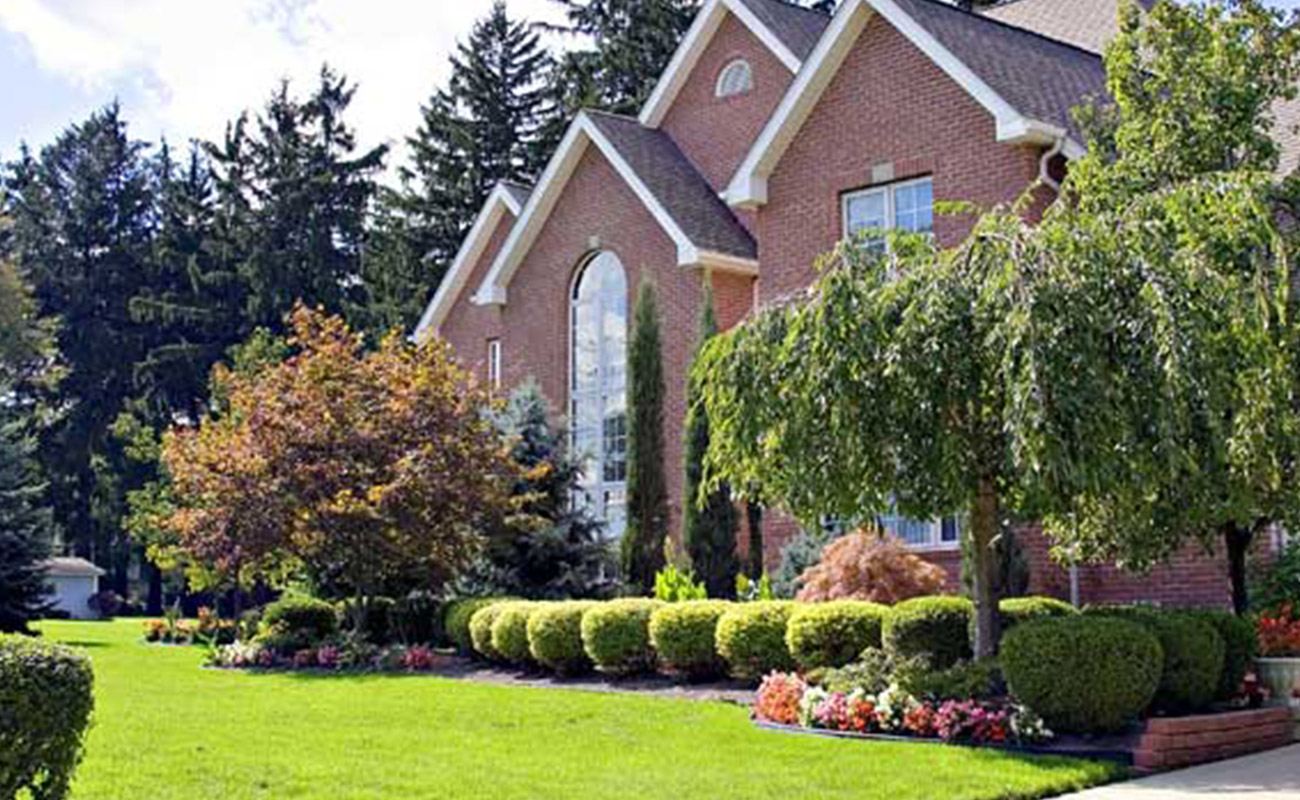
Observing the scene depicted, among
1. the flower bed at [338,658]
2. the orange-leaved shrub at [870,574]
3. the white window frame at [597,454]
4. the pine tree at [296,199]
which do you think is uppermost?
the pine tree at [296,199]

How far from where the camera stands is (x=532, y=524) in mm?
21375

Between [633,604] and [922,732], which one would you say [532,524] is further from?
→ [922,732]

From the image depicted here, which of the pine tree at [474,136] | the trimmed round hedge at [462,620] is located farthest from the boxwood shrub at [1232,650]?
the pine tree at [474,136]

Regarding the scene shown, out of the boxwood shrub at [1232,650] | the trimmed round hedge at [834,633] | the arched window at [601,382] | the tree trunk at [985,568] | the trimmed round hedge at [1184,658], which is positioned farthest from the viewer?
the arched window at [601,382]

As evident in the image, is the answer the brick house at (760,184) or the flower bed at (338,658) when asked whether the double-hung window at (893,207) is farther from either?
the flower bed at (338,658)

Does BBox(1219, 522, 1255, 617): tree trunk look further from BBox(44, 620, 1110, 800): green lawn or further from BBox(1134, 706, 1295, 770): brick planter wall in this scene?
BBox(44, 620, 1110, 800): green lawn

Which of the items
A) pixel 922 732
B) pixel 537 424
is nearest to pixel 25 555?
pixel 537 424

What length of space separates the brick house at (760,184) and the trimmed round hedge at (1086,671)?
5714 mm

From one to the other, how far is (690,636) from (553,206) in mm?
12618

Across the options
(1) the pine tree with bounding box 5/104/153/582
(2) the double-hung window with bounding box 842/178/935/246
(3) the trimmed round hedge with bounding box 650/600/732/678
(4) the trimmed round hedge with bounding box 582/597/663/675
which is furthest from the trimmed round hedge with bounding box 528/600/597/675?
(1) the pine tree with bounding box 5/104/153/582

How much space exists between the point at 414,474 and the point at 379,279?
29.3 metres

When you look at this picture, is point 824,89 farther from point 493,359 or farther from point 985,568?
point 985,568

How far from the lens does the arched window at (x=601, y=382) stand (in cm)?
2527

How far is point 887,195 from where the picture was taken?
20.5 m
